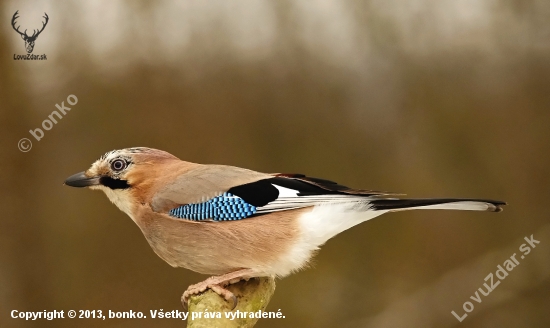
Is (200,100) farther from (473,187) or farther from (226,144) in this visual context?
(473,187)

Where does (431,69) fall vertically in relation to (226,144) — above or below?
above

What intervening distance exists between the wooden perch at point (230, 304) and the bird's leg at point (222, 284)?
14mm

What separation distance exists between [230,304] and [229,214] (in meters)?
0.27

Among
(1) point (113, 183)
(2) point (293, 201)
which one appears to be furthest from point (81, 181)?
(2) point (293, 201)

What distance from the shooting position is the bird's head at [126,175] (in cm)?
163

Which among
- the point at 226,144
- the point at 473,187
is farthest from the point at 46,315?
the point at 473,187

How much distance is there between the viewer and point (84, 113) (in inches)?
113

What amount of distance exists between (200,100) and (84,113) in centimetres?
64

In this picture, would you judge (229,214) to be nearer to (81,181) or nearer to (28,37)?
(81,181)

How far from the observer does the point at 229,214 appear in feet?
5.31
